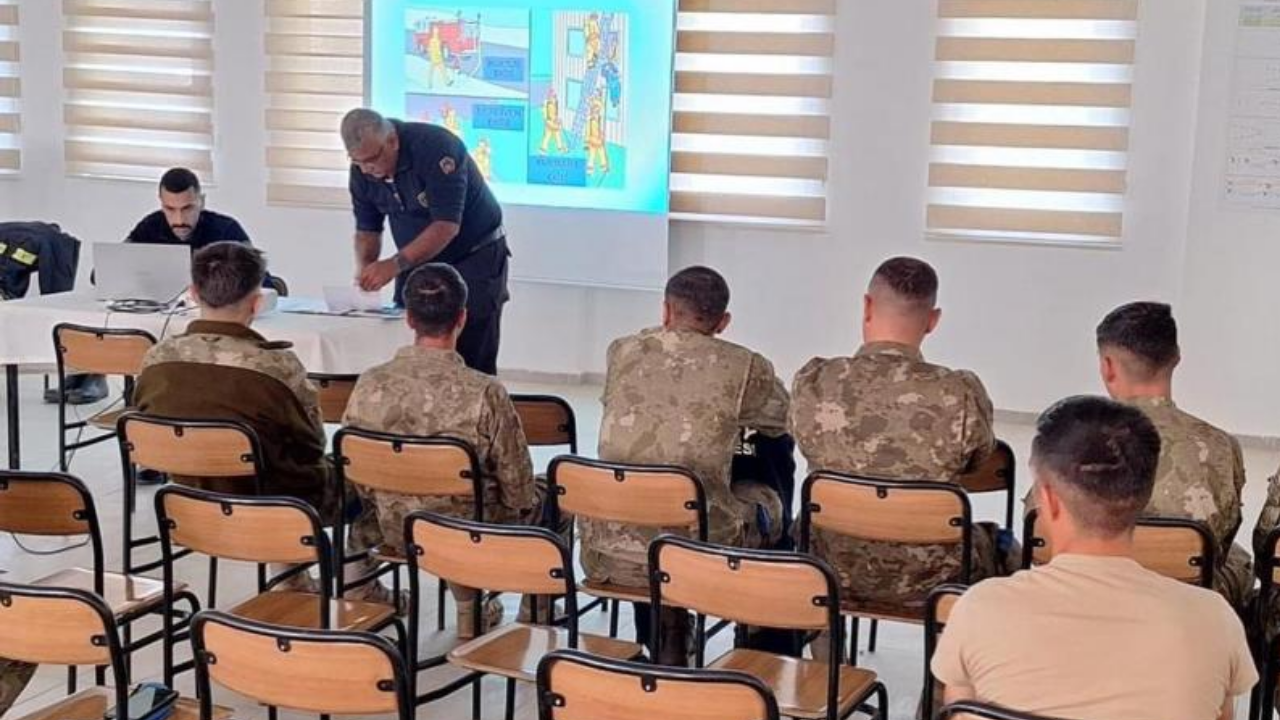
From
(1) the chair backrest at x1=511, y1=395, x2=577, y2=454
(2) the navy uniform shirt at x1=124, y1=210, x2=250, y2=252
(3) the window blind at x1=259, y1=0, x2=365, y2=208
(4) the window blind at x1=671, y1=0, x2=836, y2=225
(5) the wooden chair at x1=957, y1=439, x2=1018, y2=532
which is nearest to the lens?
(5) the wooden chair at x1=957, y1=439, x2=1018, y2=532

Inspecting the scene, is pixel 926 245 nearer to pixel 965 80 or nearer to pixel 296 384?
pixel 965 80

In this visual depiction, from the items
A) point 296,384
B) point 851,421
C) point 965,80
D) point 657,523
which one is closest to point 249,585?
point 296,384

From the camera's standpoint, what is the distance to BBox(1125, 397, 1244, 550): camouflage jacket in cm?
355

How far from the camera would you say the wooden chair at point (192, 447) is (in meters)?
4.27

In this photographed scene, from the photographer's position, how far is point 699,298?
4188 millimetres

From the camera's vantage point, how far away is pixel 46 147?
368 inches

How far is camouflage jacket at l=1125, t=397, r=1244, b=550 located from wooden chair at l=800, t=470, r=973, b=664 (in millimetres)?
442

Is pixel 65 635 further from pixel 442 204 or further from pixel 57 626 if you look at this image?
pixel 442 204

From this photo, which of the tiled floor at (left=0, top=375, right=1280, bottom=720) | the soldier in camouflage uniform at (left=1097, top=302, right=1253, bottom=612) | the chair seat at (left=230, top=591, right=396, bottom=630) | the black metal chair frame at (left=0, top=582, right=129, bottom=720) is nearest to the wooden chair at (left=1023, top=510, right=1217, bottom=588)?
the soldier in camouflage uniform at (left=1097, top=302, right=1253, bottom=612)

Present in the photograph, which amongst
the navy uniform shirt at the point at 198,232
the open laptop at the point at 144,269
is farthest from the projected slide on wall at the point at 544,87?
the open laptop at the point at 144,269

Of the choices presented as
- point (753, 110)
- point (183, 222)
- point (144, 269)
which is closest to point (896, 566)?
point (144, 269)

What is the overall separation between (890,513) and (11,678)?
1.95 m

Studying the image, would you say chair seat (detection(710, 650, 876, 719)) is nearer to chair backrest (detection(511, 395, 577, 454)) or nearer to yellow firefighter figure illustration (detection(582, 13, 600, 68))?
chair backrest (detection(511, 395, 577, 454))

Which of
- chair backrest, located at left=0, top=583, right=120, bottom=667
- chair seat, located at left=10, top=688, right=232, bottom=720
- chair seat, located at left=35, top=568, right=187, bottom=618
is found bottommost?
chair seat, located at left=10, top=688, right=232, bottom=720
